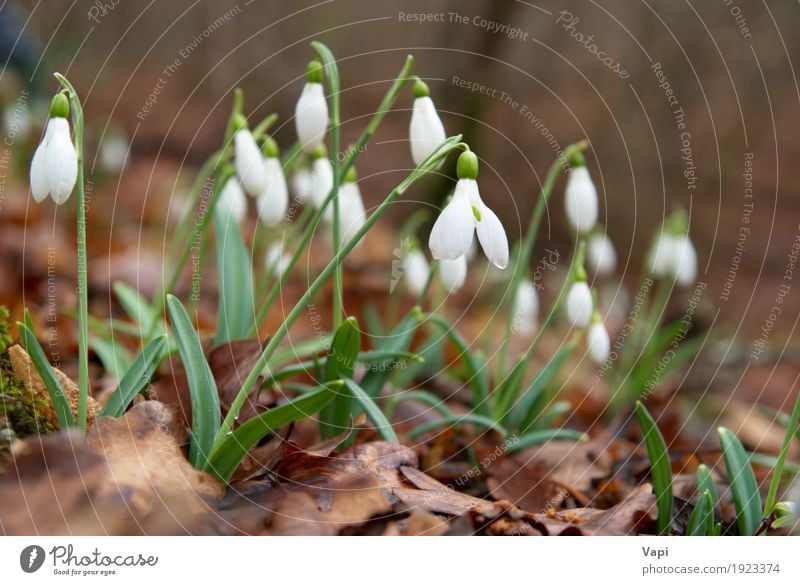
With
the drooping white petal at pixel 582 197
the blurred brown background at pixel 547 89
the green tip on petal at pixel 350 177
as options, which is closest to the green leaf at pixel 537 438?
the drooping white petal at pixel 582 197

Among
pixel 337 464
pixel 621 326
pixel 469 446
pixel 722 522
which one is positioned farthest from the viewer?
pixel 621 326

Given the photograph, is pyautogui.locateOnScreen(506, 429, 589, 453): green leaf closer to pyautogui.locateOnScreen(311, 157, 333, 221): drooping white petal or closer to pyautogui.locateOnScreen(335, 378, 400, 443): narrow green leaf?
pyautogui.locateOnScreen(335, 378, 400, 443): narrow green leaf

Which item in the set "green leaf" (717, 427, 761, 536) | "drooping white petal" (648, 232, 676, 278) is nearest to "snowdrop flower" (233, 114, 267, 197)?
"green leaf" (717, 427, 761, 536)

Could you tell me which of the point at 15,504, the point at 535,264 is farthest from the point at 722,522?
the point at 535,264

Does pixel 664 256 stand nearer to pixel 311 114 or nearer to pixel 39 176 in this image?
pixel 311 114
